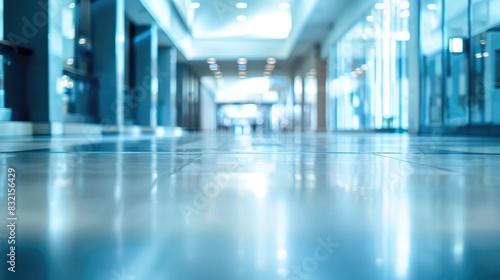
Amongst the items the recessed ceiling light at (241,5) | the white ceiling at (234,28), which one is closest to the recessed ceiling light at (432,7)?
the white ceiling at (234,28)

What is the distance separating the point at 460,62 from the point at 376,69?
5418mm

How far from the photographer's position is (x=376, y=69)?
1537 cm

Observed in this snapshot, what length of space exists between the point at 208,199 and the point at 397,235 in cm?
51

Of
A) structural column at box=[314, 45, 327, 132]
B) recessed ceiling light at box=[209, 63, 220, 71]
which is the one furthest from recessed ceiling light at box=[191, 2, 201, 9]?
recessed ceiling light at box=[209, 63, 220, 71]

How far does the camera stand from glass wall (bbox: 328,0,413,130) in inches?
521

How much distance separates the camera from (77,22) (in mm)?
11547

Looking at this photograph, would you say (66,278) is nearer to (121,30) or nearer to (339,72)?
(121,30)

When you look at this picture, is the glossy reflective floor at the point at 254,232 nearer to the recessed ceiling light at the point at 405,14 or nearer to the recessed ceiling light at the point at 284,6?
the recessed ceiling light at the point at 405,14

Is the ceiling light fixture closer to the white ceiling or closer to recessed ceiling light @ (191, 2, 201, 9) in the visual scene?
the white ceiling

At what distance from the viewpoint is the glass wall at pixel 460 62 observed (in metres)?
9.05

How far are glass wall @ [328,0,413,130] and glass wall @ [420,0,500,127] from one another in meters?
1.18

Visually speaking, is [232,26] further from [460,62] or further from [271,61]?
[460,62]

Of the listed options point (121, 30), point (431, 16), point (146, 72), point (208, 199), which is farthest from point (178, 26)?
point (208, 199)

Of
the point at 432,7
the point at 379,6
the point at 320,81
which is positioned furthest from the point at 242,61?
the point at 432,7
